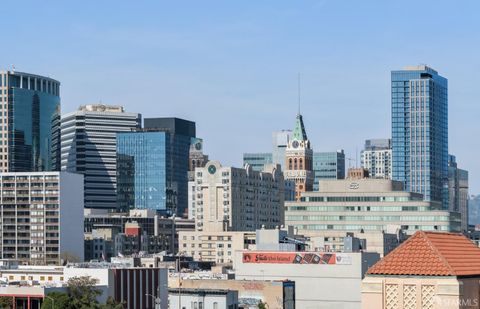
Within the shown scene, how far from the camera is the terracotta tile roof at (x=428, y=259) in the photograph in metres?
80.6

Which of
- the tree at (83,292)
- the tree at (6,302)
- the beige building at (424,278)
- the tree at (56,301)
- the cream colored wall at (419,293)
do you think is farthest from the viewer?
the tree at (83,292)

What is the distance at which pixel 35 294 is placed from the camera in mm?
171875

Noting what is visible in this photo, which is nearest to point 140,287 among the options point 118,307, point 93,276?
point 93,276

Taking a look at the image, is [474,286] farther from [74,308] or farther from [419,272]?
[74,308]

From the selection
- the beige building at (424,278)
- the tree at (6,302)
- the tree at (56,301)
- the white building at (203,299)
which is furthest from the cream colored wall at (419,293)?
the white building at (203,299)

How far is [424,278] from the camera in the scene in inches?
3179

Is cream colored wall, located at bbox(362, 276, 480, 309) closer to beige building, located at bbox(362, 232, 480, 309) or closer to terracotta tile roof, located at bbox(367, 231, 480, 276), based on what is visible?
beige building, located at bbox(362, 232, 480, 309)

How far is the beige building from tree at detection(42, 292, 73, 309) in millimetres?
88690

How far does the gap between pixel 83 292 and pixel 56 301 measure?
9.88m

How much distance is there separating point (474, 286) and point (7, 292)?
335 ft

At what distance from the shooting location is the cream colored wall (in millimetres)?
79875

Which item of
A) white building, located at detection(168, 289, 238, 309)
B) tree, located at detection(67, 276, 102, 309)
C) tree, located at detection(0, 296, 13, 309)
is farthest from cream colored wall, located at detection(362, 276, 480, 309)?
white building, located at detection(168, 289, 238, 309)

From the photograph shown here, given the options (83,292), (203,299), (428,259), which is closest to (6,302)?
(83,292)

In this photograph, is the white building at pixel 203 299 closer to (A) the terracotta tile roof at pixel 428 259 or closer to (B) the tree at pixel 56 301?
(B) the tree at pixel 56 301
